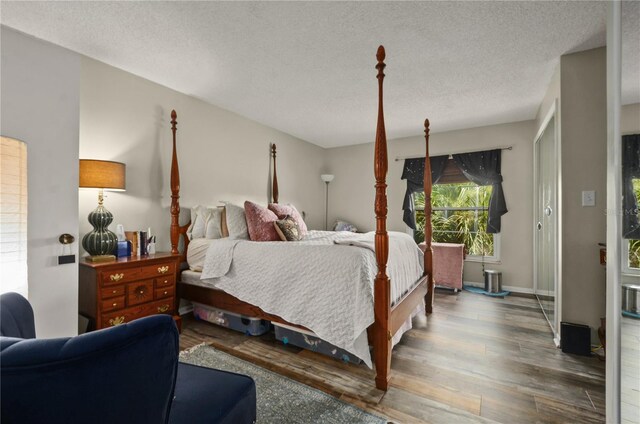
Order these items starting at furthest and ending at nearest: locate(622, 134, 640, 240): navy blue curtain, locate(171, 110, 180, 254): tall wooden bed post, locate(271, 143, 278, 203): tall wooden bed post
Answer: locate(271, 143, 278, 203): tall wooden bed post < locate(171, 110, 180, 254): tall wooden bed post < locate(622, 134, 640, 240): navy blue curtain

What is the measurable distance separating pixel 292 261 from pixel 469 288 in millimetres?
3273

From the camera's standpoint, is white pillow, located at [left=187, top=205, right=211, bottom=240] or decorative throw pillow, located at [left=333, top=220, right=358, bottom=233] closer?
white pillow, located at [left=187, top=205, right=211, bottom=240]

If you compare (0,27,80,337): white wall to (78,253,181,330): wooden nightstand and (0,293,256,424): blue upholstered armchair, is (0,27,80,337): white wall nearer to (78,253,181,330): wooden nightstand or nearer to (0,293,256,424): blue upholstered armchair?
(78,253,181,330): wooden nightstand

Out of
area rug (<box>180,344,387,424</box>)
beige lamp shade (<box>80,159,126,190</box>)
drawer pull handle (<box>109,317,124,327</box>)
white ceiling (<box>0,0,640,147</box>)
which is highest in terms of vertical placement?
white ceiling (<box>0,0,640,147</box>)

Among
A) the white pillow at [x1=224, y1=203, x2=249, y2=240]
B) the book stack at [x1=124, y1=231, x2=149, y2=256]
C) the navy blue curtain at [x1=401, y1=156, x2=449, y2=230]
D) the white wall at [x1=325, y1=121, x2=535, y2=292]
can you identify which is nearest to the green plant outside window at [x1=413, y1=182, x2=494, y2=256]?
the navy blue curtain at [x1=401, y1=156, x2=449, y2=230]

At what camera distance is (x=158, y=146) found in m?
3.08

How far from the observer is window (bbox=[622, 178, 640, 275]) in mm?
1007

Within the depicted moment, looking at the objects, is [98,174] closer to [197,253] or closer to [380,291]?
[197,253]

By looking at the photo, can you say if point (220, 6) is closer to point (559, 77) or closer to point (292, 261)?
point (292, 261)

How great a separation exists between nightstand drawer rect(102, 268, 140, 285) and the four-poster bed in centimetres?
61

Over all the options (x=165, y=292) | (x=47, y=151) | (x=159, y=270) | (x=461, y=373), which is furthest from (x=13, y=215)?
(x=461, y=373)

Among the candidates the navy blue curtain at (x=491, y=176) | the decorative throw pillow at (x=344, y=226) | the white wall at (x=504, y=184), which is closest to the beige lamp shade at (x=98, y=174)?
the decorative throw pillow at (x=344, y=226)

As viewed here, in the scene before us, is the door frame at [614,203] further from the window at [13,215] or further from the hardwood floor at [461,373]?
the window at [13,215]

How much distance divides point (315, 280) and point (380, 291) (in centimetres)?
48
